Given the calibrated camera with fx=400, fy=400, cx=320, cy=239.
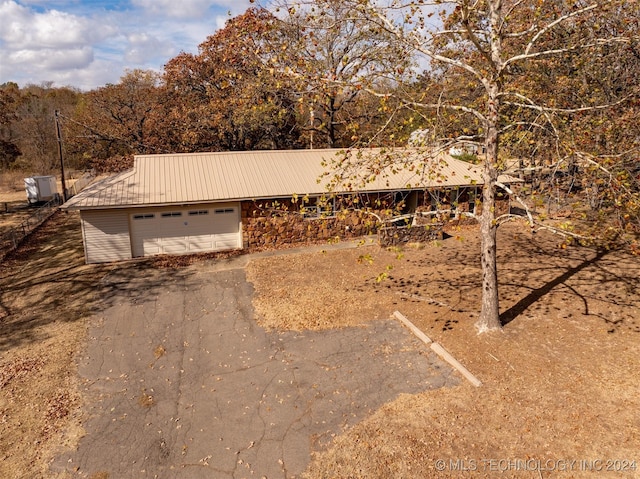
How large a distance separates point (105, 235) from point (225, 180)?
17.4 ft

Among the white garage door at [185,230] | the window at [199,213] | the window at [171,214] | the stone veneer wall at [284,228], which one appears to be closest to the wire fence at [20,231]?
the white garage door at [185,230]

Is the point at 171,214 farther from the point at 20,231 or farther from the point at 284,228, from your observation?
the point at 20,231

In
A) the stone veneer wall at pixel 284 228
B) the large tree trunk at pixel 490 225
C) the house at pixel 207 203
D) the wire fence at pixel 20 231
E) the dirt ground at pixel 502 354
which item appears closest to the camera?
the dirt ground at pixel 502 354

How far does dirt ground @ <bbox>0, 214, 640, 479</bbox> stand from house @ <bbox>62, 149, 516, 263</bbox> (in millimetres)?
1415

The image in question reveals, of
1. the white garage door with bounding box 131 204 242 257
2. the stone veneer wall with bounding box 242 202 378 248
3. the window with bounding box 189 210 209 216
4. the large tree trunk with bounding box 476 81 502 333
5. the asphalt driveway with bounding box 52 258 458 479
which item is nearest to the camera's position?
the asphalt driveway with bounding box 52 258 458 479

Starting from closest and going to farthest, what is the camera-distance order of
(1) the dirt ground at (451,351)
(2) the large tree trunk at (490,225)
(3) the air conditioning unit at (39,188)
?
(1) the dirt ground at (451,351) < (2) the large tree trunk at (490,225) < (3) the air conditioning unit at (39,188)

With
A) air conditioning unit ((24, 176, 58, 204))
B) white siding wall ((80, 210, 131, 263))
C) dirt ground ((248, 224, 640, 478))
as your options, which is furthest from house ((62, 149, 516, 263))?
air conditioning unit ((24, 176, 58, 204))

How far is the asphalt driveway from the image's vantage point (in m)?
6.58

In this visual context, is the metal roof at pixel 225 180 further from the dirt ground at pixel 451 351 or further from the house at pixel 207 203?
the dirt ground at pixel 451 351

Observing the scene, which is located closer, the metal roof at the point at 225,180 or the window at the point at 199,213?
the metal roof at the point at 225,180

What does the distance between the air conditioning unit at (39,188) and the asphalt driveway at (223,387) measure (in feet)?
67.4

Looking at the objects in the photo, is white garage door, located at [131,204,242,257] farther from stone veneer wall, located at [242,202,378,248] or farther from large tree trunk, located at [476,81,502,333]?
large tree trunk, located at [476,81,502,333]

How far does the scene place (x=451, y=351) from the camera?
362 inches

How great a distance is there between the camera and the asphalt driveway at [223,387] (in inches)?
259
